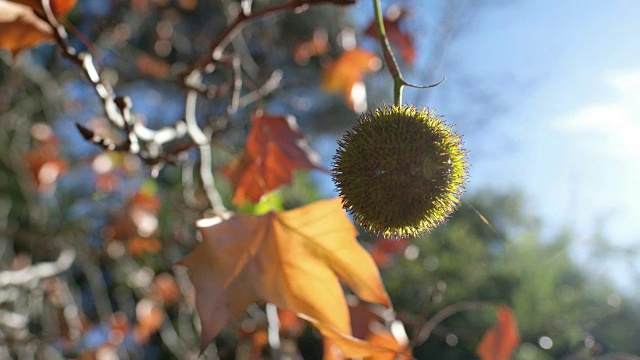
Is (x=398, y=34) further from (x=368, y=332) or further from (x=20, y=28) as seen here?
(x=20, y=28)

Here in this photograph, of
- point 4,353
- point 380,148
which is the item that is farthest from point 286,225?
point 4,353

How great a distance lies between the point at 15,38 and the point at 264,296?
1.57 ft

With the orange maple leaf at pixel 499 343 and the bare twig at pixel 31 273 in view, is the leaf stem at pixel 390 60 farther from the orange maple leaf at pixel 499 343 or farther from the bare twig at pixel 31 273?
the bare twig at pixel 31 273

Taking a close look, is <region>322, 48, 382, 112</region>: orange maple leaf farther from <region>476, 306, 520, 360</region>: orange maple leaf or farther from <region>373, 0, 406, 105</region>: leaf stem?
<region>373, 0, 406, 105</region>: leaf stem

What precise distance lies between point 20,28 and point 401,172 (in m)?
0.55

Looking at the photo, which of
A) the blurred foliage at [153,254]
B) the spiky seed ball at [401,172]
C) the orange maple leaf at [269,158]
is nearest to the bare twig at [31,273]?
the blurred foliage at [153,254]

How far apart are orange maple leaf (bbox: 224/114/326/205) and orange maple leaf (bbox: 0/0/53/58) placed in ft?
1.03

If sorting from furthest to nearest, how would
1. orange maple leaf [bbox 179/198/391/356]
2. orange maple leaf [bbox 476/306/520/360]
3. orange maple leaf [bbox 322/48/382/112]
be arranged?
orange maple leaf [bbox 322/48/382/112] → orange maple leaf [bbox 476/306/520/360] → orange maple leaf [bbox 179/198/391/356]

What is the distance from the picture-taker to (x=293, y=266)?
852 millimetres

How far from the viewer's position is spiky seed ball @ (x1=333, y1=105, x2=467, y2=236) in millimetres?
682

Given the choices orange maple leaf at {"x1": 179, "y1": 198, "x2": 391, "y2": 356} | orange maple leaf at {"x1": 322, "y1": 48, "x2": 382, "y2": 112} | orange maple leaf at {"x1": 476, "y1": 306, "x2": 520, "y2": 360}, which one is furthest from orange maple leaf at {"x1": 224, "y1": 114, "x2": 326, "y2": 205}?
orange maple leaf at {"x1": 322, "y1": 48, "x2": 382, "y2": 112}

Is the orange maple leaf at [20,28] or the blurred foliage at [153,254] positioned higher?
the orange maple leaf at [20,28]

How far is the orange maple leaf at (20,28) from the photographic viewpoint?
854mm

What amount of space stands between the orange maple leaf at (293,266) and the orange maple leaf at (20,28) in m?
0.35
